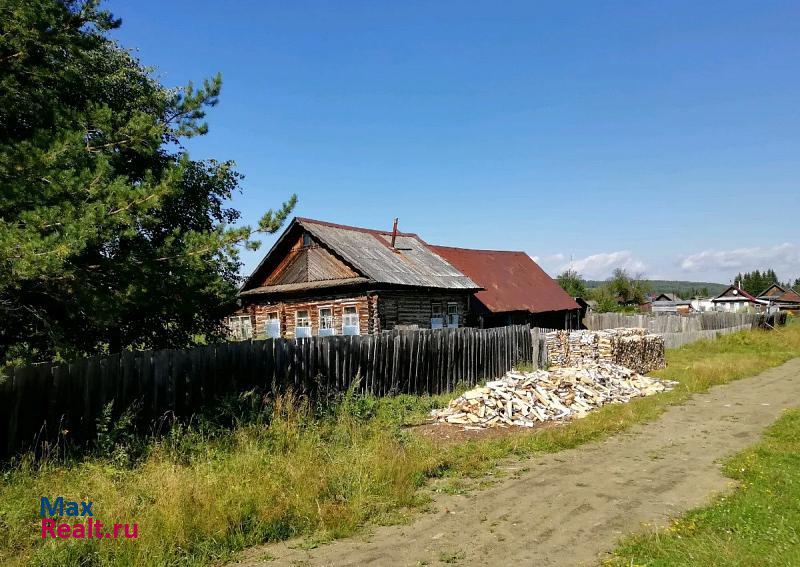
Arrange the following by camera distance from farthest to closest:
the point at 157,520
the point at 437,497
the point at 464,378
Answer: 1. the point at 464,378
2. the point at 437,497
3. the point at 157,520

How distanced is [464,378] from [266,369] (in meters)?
7.21

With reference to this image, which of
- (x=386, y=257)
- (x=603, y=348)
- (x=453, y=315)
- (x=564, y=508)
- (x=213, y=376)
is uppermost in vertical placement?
(x=386, y=257)

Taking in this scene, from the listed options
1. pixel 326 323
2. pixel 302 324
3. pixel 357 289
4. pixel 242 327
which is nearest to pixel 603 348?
pixel 357 289

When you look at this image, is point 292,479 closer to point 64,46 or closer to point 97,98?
point 64,46

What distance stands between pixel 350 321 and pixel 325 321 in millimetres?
1451

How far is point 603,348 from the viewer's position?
18.2 metres

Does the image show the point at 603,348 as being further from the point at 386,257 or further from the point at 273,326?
the point at 273,326

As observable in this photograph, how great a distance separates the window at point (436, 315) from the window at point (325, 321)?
4.29 metres

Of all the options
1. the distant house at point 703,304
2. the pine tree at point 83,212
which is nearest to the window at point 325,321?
the pine tree at point 83,212

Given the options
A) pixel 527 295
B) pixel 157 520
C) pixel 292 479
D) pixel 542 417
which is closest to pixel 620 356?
pixel 542 417

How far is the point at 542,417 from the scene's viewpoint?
12.1m

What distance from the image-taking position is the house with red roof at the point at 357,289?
20812 millimetres

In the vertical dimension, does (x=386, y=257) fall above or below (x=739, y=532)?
above

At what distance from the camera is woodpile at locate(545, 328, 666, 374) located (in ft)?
59.7
